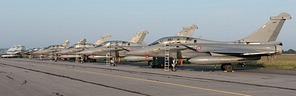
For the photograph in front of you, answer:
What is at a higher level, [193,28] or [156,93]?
[193,28]

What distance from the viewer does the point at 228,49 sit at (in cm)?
2234

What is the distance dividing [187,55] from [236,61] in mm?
3263

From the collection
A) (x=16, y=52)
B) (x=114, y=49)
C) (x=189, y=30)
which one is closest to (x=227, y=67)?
(x=189, y=30)

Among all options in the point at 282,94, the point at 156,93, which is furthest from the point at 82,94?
the point at 282,94

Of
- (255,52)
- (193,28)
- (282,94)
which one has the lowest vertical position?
(282,94)

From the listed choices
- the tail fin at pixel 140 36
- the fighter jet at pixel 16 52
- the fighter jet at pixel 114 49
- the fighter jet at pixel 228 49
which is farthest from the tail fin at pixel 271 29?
the fighter jet at pixel 16 52

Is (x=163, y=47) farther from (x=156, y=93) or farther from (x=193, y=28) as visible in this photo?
(x=156, y=93)

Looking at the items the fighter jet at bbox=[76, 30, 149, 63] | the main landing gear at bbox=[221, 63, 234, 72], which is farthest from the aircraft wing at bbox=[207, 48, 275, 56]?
the fighter jet at bbox=[76, 30, 149, 63]

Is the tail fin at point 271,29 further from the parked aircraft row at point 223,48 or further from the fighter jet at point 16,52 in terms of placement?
the fighter jet at point 16,52

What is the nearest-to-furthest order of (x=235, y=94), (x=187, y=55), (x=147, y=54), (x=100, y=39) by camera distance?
(x=235, y=94)
(x=187, y=55)
(x=147, y=54)
(x=100, y=39)

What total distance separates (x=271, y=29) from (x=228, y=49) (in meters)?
3.63

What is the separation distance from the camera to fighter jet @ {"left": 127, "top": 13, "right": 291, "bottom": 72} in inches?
864

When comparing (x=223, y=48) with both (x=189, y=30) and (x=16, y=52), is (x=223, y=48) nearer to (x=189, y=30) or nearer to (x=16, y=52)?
(x=189, y=30)

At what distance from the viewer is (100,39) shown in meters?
52.5
